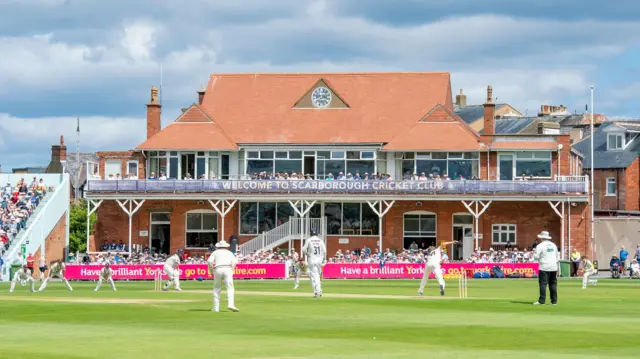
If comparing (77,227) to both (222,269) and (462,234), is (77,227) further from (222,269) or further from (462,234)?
(222,269)

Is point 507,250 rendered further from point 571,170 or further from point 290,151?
point 290,151

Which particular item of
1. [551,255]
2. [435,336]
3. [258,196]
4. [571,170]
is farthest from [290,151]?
[435,336]

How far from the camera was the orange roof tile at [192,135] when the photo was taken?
2362 inches

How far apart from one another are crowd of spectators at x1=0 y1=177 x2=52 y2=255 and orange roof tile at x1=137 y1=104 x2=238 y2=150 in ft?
19.5

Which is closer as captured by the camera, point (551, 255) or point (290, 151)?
point (551, 255)

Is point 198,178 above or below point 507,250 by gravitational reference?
above

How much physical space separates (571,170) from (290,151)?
14.8 meters

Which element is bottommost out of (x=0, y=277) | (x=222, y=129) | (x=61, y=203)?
(x=0, y=277)

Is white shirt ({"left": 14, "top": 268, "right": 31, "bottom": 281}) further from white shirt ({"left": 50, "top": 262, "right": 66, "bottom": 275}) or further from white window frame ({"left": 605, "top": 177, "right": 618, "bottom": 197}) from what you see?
white window frame ({"left": 605, "top": 177, "right": 618, "bottom": 197})

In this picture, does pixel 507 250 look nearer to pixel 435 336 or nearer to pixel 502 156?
pixel 502 156

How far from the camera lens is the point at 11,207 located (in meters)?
55.7

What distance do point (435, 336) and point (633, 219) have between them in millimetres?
43752

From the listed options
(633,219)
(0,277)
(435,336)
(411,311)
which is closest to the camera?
(435,336)

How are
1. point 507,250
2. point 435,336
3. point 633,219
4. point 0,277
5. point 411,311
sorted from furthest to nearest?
1. point 633,219
2. point 507,250
3. point 0,277
4. point 411,311
5. point 435,336
